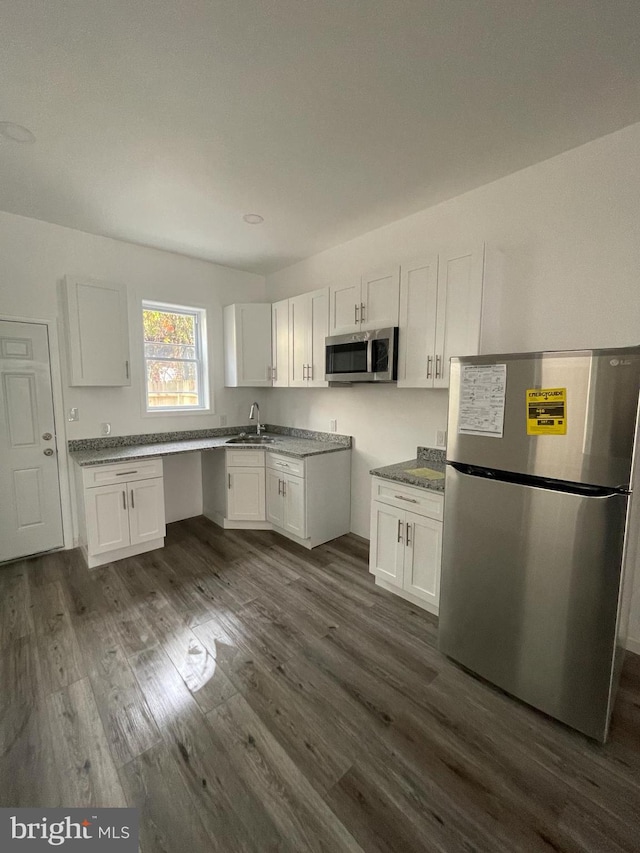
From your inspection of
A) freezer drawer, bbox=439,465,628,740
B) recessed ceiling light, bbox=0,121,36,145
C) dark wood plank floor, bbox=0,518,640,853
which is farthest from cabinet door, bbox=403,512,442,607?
recessed ceiling light, bbox=0,121,36,145

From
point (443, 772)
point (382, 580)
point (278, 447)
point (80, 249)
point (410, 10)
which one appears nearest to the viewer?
point (410, 10)

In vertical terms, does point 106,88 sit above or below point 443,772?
above

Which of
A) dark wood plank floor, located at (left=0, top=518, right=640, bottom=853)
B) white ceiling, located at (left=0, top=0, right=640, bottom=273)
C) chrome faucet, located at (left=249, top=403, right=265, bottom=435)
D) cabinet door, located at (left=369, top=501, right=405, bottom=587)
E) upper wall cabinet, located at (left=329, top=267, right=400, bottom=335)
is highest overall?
white ceiling, located at (left=0, top=0, right=640, bottom=273)

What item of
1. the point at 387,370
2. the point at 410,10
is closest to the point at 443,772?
the point at 387,370

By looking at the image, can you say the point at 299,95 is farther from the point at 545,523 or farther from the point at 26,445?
the point at 26,445

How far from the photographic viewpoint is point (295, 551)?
327 cm

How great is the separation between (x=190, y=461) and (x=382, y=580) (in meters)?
2.53

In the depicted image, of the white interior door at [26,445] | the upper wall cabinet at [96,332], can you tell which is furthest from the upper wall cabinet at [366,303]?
the white interior door at [26,445]

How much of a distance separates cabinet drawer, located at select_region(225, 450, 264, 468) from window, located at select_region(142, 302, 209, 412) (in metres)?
0.89

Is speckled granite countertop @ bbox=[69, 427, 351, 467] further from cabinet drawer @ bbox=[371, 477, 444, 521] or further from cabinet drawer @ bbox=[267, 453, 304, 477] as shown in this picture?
cabinet drawer @ bbox=[371, 477, 444, 521]

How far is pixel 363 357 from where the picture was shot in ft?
9.40

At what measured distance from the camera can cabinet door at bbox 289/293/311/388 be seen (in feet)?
11.5

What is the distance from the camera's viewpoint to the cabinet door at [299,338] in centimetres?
349

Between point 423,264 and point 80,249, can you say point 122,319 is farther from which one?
point 423,264
